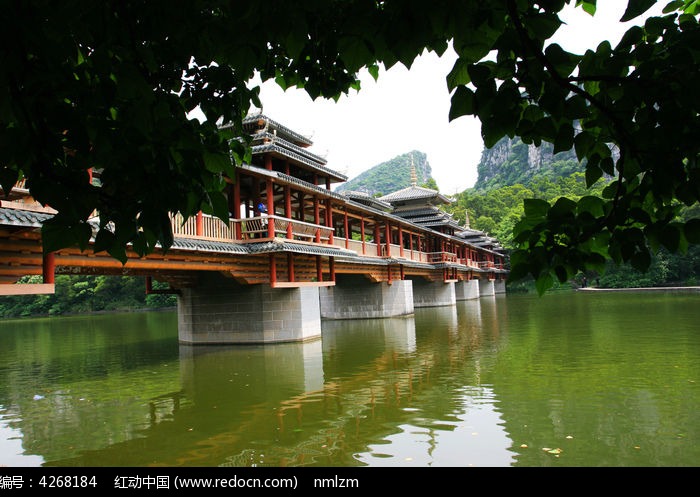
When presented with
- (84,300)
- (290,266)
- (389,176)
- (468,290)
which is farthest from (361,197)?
(389,176)

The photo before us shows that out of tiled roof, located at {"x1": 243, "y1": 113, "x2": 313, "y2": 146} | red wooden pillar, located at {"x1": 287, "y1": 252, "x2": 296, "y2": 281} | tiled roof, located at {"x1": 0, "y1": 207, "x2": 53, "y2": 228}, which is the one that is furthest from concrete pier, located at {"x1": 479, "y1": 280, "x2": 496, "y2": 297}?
tiled roof, located at {"x1": 0, "y1": 207, "x2": 53, "y2": 228}

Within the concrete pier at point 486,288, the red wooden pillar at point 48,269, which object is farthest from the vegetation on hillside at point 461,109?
the concrete pier at point 486,288

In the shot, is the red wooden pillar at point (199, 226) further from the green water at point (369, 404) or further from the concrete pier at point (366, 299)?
the concrete pier at point (366, 299)

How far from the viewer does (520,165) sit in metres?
110

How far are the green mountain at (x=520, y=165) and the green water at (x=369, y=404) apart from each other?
84.3 meters

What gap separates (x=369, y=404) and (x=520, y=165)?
11138 centimetres

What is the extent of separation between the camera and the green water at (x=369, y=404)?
17.3 ft

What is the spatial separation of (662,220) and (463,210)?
2882 inches

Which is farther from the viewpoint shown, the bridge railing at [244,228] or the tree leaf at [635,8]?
the bridge railing at [244,228]

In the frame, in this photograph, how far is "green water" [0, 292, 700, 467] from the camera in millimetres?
5258

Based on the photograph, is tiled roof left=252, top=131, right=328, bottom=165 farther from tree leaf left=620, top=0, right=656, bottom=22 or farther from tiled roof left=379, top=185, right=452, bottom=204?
tiled roof left=379, top=185, right=452, bottom=204

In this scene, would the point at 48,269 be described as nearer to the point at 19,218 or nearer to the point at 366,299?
the point at 19,218

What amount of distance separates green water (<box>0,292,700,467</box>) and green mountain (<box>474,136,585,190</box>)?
8429cm

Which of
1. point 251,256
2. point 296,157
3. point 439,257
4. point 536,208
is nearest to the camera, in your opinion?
point 536,208
